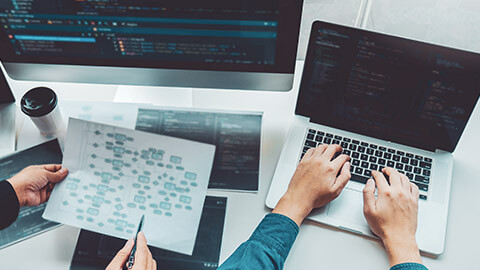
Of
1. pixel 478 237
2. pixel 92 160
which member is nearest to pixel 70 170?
pixel 92 160

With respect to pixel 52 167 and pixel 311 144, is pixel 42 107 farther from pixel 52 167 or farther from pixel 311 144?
pixel 311 144

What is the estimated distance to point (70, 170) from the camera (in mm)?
817

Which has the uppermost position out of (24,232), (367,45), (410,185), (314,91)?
(367,45)

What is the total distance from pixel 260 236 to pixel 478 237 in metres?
0.40

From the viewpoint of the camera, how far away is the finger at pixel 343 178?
2.60 ft

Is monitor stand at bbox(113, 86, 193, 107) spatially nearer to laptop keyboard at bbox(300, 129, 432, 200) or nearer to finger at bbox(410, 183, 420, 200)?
laptop keyboard at bbox(300, 129, 432, 200)

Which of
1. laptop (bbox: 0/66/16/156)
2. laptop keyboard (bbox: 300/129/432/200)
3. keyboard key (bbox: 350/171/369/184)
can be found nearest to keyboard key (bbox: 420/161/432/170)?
laptop keyboard (bbox: 300/129/432/200)

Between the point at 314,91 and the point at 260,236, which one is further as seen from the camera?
the point at 314,91

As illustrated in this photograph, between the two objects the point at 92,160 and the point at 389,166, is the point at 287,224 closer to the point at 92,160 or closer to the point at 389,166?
the point at 389,166

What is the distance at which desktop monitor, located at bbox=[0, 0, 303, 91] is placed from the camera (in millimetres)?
712

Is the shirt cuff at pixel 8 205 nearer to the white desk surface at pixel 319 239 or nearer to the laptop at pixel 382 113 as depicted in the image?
the white desk surface at pixel 319 239

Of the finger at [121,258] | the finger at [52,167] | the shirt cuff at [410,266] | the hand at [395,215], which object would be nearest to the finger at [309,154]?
the hand at [395,215]

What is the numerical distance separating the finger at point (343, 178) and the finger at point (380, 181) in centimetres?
5

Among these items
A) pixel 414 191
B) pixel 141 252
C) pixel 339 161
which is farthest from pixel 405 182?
pixel 141 252
